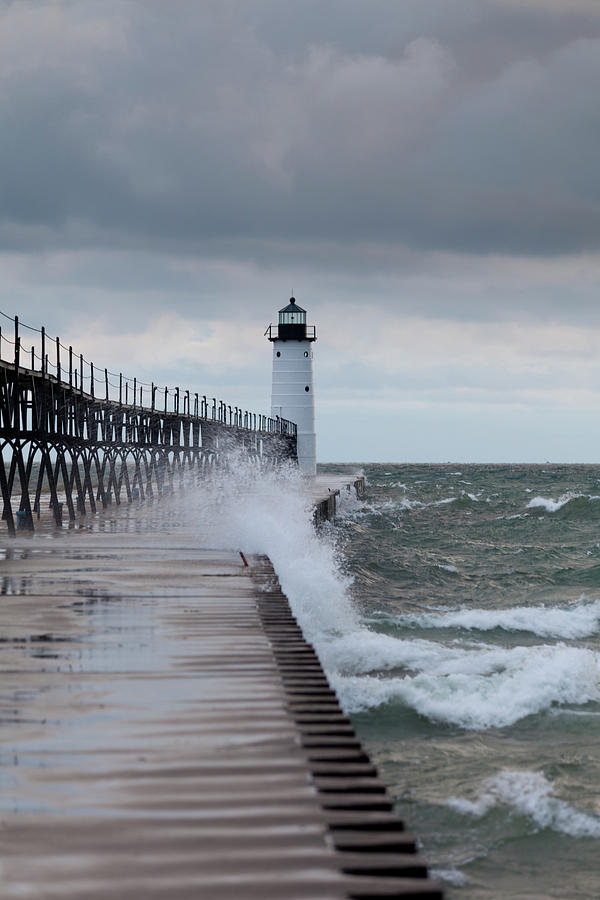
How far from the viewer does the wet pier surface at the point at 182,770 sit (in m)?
2.86

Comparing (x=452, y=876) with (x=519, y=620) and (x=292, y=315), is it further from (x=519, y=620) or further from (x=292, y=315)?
(x=292, y=315)

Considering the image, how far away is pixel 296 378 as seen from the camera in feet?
184

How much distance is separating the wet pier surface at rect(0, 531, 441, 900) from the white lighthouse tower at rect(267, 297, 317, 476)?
48.5 meters

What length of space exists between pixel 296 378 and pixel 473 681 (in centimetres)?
4673

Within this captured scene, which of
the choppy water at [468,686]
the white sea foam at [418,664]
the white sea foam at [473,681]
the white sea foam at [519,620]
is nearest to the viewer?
the choppy water at [468,686]

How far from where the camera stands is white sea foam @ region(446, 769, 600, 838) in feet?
22.1

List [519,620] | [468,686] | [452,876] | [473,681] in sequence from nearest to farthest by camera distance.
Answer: [452,876] < [468,686] < [473,681] < [519,620]

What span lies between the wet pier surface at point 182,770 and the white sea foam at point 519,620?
24.9 feet

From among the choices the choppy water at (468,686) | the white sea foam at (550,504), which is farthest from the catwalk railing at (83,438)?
the white sea foam at (550,504)

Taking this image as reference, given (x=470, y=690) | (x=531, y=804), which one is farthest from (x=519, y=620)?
(x=531, y=804)

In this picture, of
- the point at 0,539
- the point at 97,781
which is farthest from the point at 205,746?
the point at 0,539

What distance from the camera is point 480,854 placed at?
6219 mm

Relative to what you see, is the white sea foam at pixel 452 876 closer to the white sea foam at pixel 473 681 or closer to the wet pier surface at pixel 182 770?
the wet pier surface at pixel 182 770

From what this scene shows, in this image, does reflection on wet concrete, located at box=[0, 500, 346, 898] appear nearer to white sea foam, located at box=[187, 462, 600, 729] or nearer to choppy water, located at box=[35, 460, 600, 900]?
choppy water, located at box=[35, 460, 600, 900]
